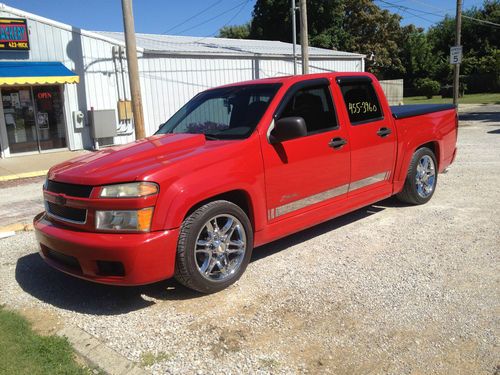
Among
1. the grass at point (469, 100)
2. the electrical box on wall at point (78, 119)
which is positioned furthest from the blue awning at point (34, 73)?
the grass at point (469, 100)

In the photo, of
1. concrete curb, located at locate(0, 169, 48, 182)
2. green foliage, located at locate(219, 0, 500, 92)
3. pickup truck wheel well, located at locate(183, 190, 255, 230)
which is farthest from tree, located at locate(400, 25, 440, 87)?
pickup truck wheel well, located at locate(183, 190, 255, 230)

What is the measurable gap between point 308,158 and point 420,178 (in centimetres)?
245

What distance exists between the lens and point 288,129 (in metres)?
4.32

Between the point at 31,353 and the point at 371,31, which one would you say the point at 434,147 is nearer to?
the point at 31,353

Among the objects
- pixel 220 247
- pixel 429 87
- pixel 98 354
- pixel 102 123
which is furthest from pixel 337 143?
pixel 429 87

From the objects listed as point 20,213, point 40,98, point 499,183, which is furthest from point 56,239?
point 40,98

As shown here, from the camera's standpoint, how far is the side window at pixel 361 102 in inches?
210

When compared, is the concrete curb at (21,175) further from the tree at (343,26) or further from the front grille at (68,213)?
the tree at (343,26)

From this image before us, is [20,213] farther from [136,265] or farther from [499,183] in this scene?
[499,183]

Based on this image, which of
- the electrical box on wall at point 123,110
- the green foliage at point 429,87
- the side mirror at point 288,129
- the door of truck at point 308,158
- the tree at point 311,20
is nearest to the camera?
the side mirror at point 288,129

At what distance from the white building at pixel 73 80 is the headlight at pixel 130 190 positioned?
11273 millimetres

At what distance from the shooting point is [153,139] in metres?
4.91

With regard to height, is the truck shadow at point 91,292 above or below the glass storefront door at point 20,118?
below

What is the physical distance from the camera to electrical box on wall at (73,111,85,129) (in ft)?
51.5
